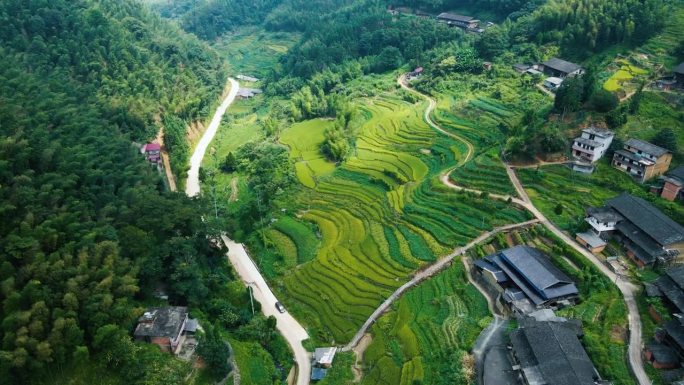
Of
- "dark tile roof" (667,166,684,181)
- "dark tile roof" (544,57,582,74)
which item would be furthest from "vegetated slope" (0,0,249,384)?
"dark tile roof" (544,57,582,74)

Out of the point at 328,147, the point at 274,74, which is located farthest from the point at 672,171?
the point at 274,74

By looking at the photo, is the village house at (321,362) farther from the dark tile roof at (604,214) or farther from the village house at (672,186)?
the village house at (672,186)

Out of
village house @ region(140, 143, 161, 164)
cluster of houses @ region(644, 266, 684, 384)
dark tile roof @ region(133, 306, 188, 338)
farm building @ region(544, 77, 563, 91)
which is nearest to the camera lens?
cluster of houses @ region(644, 266, 684, 384)

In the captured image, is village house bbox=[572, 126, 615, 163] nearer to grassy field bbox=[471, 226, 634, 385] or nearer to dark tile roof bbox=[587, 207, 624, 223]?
dark tile roof bbox=[587, 207, 624, 223]

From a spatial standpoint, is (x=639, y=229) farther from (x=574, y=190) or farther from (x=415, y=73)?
(x=415, y=73)

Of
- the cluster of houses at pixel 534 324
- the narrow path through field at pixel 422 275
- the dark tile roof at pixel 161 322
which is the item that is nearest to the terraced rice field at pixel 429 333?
the narrow path through field at pixel 422 275
